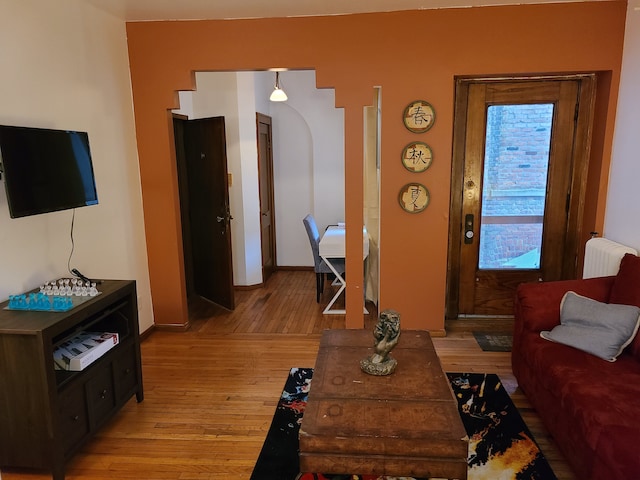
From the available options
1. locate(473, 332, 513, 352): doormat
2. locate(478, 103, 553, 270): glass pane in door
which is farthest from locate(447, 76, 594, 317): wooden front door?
locate(473, 332, 513, 352): doormat

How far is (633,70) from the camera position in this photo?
3.22 metres

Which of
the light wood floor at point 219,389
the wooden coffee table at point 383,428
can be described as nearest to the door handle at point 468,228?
the light wood floor at point 219,389

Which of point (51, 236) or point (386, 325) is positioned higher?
point (51, 236)

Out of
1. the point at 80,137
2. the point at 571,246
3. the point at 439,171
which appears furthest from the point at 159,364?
the point at 571,246

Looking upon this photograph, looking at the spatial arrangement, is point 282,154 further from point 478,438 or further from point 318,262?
point 478,438

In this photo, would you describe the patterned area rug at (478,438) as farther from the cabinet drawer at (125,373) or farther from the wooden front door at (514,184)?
the wooden front door at (514,184)

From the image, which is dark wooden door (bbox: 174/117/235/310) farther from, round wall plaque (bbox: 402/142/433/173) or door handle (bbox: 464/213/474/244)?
door handle (bbox: 464/213/474/244)

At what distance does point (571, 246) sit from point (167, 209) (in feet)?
12.0

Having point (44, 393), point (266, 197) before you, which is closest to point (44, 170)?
point (44, 393)

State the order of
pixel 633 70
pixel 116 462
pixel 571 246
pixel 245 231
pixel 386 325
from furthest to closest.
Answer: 1. pixel 245 231
2. pixel 571 246
3. pixel 633 70
4. pixel 116 462
5. pixel 386 325

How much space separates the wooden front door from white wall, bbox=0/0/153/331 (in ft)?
9.37

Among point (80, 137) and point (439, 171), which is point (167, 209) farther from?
point (439, 171)

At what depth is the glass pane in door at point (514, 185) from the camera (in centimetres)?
387

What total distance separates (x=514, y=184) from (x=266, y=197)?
3219 millimetres
